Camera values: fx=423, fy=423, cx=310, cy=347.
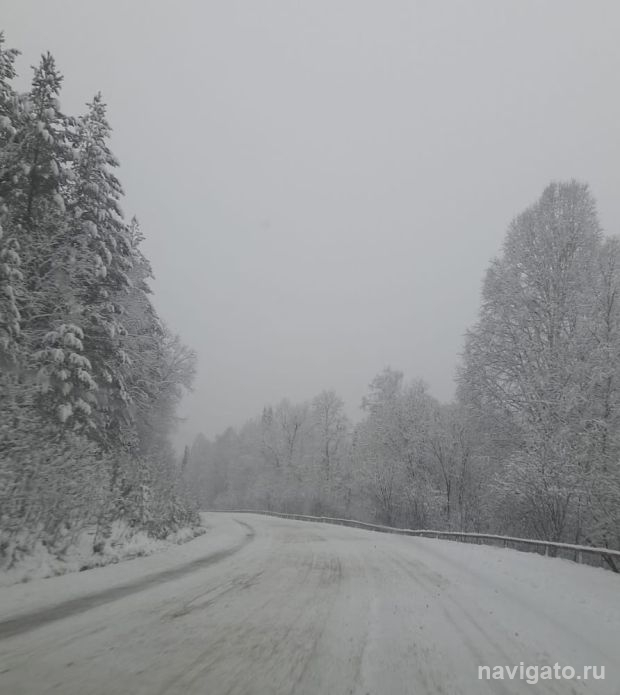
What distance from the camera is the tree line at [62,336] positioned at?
7.66m

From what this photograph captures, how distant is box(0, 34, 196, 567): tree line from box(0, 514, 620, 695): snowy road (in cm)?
167

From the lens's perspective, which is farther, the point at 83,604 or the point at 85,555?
the point at 85,555

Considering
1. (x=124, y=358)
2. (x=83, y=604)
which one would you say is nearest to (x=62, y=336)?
(x=124, y=358)

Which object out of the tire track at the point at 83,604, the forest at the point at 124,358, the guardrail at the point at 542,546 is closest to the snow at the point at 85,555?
the forest at the point at 124,358

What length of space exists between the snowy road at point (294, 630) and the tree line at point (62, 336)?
167cm

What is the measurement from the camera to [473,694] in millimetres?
3512

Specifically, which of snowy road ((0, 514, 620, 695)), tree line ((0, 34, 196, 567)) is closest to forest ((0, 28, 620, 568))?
tree line ((0, 34, 196, 567))

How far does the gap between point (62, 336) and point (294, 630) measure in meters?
9.62

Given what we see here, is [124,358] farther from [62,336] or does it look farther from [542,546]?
[542,546]

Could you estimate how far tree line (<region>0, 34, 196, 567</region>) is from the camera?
766cm

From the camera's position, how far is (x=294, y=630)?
15.7 ft

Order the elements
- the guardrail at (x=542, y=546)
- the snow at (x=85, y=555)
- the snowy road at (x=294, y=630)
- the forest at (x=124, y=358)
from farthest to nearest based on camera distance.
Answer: the guardrail at (x=542, y=546) → the forest at (x=124, y=358) → the snow at (x=85, y=555) → the snowy road at (x=294, y=630)

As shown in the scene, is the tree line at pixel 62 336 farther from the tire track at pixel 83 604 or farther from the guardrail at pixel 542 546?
the guardrail at pixel 542 546

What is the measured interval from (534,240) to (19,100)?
18.1 meters
